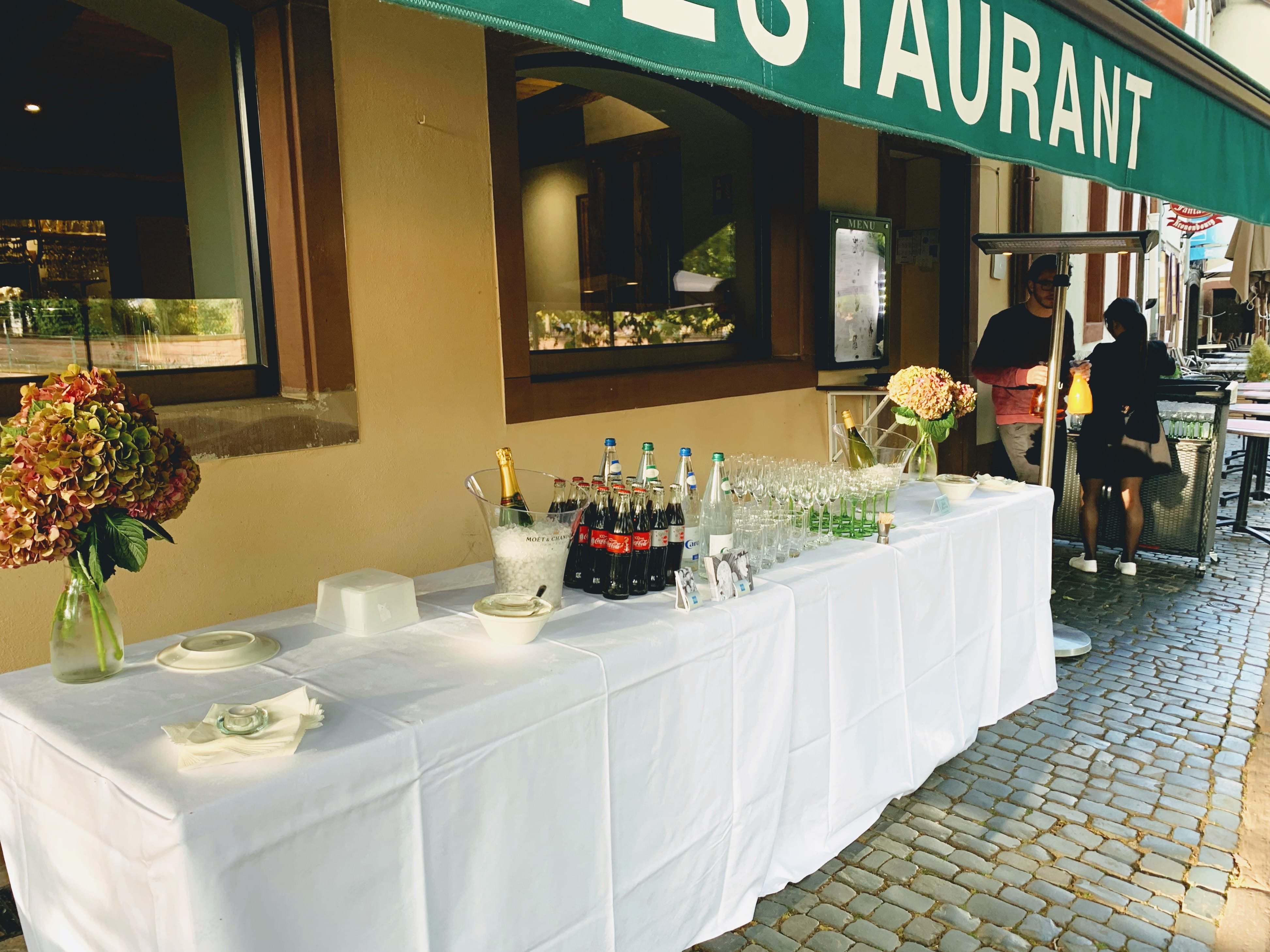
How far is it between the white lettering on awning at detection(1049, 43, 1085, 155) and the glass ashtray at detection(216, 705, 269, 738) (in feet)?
8.95

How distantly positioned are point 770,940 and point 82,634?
6.23 feet

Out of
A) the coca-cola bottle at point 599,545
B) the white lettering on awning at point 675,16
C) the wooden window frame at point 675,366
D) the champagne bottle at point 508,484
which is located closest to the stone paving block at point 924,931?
the coca-cola bottle at point 599,545

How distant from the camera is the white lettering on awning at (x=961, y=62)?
2363 millimetres

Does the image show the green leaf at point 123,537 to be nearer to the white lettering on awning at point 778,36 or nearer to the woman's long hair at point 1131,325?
the white lettering on awning at point 778,36

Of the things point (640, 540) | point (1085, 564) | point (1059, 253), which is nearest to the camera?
point (640, 540)

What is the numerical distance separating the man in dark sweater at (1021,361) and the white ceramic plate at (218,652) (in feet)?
16.1

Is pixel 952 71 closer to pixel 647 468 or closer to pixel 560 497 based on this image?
pixel 647 468

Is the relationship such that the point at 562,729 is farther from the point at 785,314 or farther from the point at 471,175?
the point at 785,314

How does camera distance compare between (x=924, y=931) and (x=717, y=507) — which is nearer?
(x=924, y=931)

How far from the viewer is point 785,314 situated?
486cm

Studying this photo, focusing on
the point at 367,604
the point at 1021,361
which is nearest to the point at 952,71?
the point at 367,604

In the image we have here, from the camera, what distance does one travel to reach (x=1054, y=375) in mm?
4457

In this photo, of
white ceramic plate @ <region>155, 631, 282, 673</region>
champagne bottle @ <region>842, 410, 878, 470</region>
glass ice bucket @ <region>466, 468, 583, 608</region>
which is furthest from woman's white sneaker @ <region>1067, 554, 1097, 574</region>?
white ceramic plate @ <region>155, 631, 282, 673</region>

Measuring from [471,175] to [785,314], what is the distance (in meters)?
2.16
